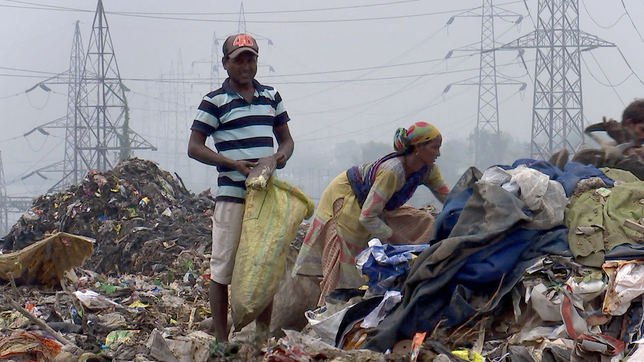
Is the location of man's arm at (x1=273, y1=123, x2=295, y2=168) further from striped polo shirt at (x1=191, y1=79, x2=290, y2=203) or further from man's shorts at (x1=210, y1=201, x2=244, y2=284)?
man's shorts at (x1=210, y1=201, x2=244, y2=284)

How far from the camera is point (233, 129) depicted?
419 centimetres

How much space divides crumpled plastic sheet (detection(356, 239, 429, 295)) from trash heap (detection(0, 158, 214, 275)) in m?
5.66

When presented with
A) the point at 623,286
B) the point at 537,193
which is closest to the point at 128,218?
the point at 537,193

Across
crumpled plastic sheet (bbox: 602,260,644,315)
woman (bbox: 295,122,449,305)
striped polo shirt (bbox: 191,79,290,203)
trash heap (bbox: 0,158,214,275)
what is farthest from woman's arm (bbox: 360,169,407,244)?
trash heap (bbox: 0,158,214,275)

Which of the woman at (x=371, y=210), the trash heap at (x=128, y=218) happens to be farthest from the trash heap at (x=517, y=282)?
the trash heap at (x=128, y=218)

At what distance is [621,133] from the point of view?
5281mm

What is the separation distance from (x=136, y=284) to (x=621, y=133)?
4.77 metres

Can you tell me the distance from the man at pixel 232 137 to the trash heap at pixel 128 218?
5.56 metres

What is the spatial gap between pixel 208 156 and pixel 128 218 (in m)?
8.30

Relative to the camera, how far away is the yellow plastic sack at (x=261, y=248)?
160 inches

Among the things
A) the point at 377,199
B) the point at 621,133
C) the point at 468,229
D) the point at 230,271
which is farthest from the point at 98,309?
the point at 621,133

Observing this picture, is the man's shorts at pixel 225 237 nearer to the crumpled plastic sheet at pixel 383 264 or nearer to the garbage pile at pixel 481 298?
the garbage pile at pixel 481 298

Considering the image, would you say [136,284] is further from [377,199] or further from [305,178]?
[305,178]

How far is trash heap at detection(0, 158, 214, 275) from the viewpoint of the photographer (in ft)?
34.0
